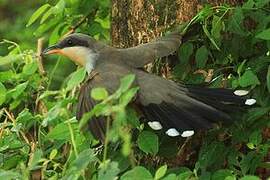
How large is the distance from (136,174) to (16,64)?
1.79 m

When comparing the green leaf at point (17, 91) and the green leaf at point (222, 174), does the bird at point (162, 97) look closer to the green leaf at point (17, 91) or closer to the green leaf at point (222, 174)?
the green leaf at point (222, 174)

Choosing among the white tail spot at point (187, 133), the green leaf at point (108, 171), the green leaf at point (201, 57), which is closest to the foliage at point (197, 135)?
→ the green leaf at point (201, 57)

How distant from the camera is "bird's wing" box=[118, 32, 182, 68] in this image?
4117 mm

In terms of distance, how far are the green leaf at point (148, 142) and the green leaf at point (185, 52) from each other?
589 mm

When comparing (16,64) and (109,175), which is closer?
(109,175)

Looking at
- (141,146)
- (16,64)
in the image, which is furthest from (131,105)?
(16,64)

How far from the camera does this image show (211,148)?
386cm

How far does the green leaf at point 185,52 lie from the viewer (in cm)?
413

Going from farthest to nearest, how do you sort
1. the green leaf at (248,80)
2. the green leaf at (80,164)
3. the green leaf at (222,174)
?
the green leaf at (248,80) → the green leaf at (222,174) → the green leaf at (80,164)

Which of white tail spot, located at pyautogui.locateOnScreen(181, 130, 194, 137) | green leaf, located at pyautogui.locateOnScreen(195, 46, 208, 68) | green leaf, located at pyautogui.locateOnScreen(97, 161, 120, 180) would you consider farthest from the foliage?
green leaf, located at pyautogui.locateOnScreen(97, 161, 120, 180)

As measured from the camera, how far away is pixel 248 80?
3680 mm

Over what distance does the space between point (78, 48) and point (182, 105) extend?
0.90 metres

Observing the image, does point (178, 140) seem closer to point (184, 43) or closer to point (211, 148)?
point (211, 148)

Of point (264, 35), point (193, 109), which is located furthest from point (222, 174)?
point (264, 35)
